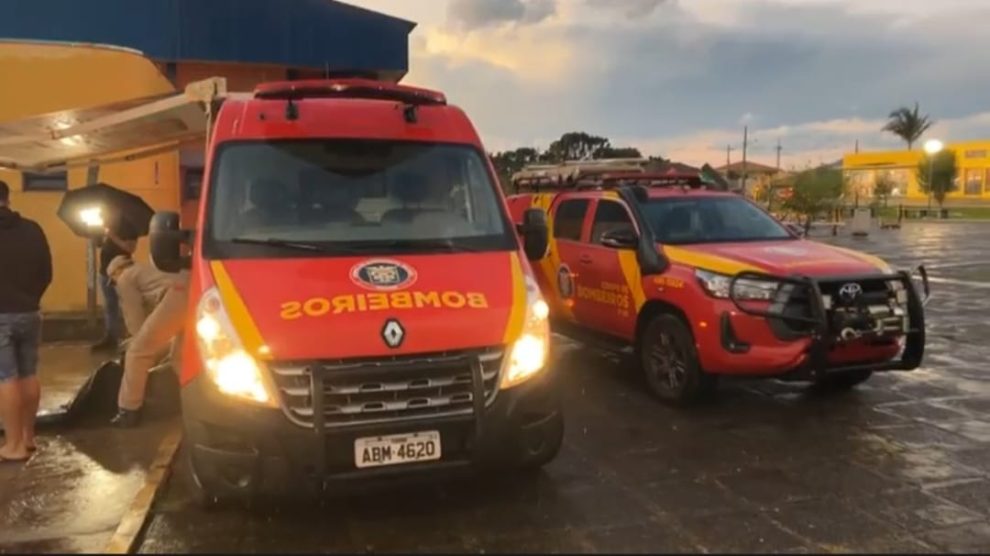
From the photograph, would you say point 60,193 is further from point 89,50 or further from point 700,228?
point 700,228

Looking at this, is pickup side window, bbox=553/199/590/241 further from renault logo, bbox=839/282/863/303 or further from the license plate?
the license plate

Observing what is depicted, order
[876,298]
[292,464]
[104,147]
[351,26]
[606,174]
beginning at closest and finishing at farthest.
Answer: [292,464], [876,298], [104,147], [606,174], [351,26]

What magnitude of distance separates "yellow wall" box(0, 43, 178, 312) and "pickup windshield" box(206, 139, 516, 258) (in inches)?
270

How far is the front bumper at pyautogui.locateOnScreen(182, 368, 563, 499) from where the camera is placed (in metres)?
4.39

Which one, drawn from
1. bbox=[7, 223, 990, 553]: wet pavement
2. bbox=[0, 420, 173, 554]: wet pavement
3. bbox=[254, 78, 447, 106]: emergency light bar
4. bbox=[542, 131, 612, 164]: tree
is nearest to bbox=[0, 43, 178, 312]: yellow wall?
bbox=[0, 420, 173, 554]: wet pavement

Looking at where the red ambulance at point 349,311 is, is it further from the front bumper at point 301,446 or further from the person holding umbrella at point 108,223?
the person holding umbrella at point 108,223

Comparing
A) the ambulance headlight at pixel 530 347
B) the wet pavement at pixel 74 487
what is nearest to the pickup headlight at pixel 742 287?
the ambulance headlight at pixel 530 347

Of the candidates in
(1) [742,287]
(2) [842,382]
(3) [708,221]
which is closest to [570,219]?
(3) [708,221]

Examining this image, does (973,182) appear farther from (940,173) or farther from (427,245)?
(427,245)

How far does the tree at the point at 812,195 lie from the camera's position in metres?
46.6

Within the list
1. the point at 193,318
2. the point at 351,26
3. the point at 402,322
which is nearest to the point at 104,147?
the point at 193,318

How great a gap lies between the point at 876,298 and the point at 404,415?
4.26 m

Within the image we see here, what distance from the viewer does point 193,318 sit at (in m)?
4.77

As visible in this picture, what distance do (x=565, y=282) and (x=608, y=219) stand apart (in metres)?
0.98
